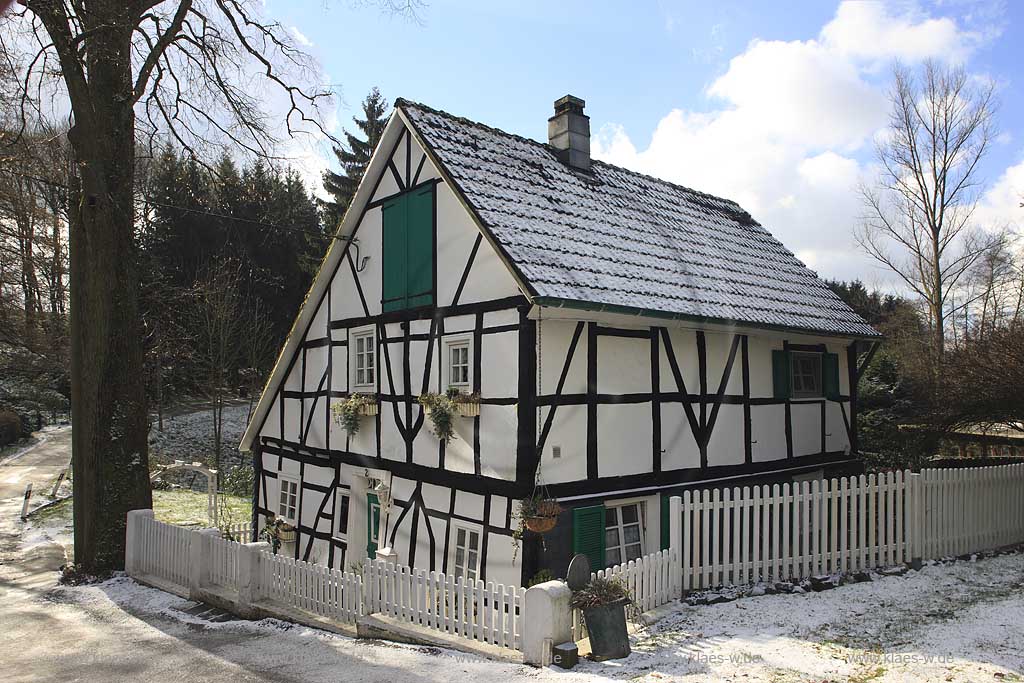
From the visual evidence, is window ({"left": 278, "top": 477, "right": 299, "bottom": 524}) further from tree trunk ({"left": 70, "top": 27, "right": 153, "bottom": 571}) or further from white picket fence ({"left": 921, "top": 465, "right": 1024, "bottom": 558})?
white picket fence ({"left": 921, "top": 465, "right": 1024, "bottom": 558})

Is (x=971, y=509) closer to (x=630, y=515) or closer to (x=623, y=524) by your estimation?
(x=630, y=515)

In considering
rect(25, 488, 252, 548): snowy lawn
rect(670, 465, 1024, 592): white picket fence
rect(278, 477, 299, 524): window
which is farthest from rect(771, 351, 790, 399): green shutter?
rect(25, 488, 252, 548): snowy lawn

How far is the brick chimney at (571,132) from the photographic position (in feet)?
45.8

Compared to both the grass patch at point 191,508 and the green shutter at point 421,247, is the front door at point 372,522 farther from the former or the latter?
the grass patch at point 191,508

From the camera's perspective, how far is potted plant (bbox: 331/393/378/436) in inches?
489

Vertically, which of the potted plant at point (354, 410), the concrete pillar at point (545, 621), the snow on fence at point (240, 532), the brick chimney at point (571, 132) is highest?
the brick chimney at point (571, 132)

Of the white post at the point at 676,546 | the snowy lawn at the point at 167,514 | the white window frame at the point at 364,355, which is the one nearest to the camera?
the white post at the point at 676,546

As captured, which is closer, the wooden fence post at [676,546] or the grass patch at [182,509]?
the wooden fence post at [676,546]

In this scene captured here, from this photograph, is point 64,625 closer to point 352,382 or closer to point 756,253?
point 352,382

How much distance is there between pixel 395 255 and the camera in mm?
12203

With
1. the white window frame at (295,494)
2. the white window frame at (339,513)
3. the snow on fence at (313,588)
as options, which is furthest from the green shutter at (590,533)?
the white window frame at (295,494)

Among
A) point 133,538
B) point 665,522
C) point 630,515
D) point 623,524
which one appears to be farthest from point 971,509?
point 133,538

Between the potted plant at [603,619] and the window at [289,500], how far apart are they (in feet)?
31.2

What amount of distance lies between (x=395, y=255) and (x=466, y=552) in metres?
5.03
